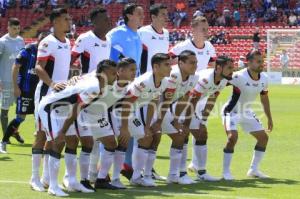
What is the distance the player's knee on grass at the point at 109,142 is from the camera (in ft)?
34.4

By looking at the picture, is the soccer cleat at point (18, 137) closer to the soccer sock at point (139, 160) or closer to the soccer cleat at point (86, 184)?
the soccer sock at point (139, 160)

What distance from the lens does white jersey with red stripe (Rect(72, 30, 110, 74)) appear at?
11164 millimetres

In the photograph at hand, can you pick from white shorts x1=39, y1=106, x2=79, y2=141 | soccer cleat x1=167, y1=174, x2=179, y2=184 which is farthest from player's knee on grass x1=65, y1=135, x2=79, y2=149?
soccer cleat x1=167, y1=174, x2=179, y2=184

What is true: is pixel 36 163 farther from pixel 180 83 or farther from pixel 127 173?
pixel 180 83

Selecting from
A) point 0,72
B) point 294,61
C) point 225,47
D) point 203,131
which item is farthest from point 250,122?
point 225,47

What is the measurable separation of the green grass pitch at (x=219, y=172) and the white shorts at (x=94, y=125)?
2.74 feet

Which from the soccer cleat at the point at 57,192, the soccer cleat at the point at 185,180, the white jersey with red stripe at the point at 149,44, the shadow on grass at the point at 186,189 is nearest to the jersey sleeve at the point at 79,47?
the white jersey with red stripe at the point at 149,44

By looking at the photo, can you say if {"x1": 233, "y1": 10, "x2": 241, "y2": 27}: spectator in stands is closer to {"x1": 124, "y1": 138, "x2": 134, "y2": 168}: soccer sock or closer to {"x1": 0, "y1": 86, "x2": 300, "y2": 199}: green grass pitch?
{"x1": 0, "y1": 86, "x2": 300, "y2": 199}: green grass pitch

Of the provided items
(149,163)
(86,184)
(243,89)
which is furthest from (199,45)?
(86,184)

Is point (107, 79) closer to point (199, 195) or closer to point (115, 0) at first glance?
point (199, 195)

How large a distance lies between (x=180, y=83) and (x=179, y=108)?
44 centimetres

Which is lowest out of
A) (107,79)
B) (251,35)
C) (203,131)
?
(203,131)

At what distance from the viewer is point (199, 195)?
9984mm

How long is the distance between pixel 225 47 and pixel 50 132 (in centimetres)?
3798
